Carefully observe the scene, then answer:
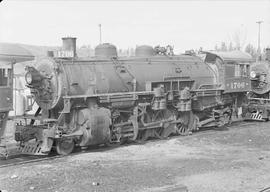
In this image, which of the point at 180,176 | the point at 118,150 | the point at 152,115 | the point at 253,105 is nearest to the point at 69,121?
the point at 118,150

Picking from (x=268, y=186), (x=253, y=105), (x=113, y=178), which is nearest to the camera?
(x=268, y=186)

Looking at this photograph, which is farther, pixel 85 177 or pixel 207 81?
pixel 207 81

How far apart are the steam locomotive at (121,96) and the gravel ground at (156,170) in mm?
824

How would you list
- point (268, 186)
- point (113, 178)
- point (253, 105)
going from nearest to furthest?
point (268, 186) → point (113, 178) → point (253, 105)

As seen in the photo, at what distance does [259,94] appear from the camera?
21062 millimetres

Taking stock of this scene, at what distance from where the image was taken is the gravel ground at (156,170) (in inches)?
320

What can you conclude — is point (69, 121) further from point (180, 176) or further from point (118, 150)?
point (180, 176)

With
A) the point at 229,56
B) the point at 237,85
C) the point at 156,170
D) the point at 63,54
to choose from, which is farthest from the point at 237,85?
the point at 156,170

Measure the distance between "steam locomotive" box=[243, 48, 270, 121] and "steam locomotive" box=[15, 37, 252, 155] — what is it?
121 inches

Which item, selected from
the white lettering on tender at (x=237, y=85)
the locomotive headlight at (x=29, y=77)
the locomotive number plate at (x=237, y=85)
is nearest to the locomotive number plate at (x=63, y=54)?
the locomotive headlight at (x=29, y=77)

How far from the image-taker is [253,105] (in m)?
20.4

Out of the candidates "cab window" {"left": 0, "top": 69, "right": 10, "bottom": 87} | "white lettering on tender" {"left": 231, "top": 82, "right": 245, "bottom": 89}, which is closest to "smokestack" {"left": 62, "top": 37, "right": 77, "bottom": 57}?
"cab window" {"left": 0, "top": 69, "right": 10, "bottom": 87}

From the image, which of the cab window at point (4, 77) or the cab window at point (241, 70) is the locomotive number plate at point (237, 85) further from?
the cab window at point (4, 77)

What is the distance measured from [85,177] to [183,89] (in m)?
7.47
